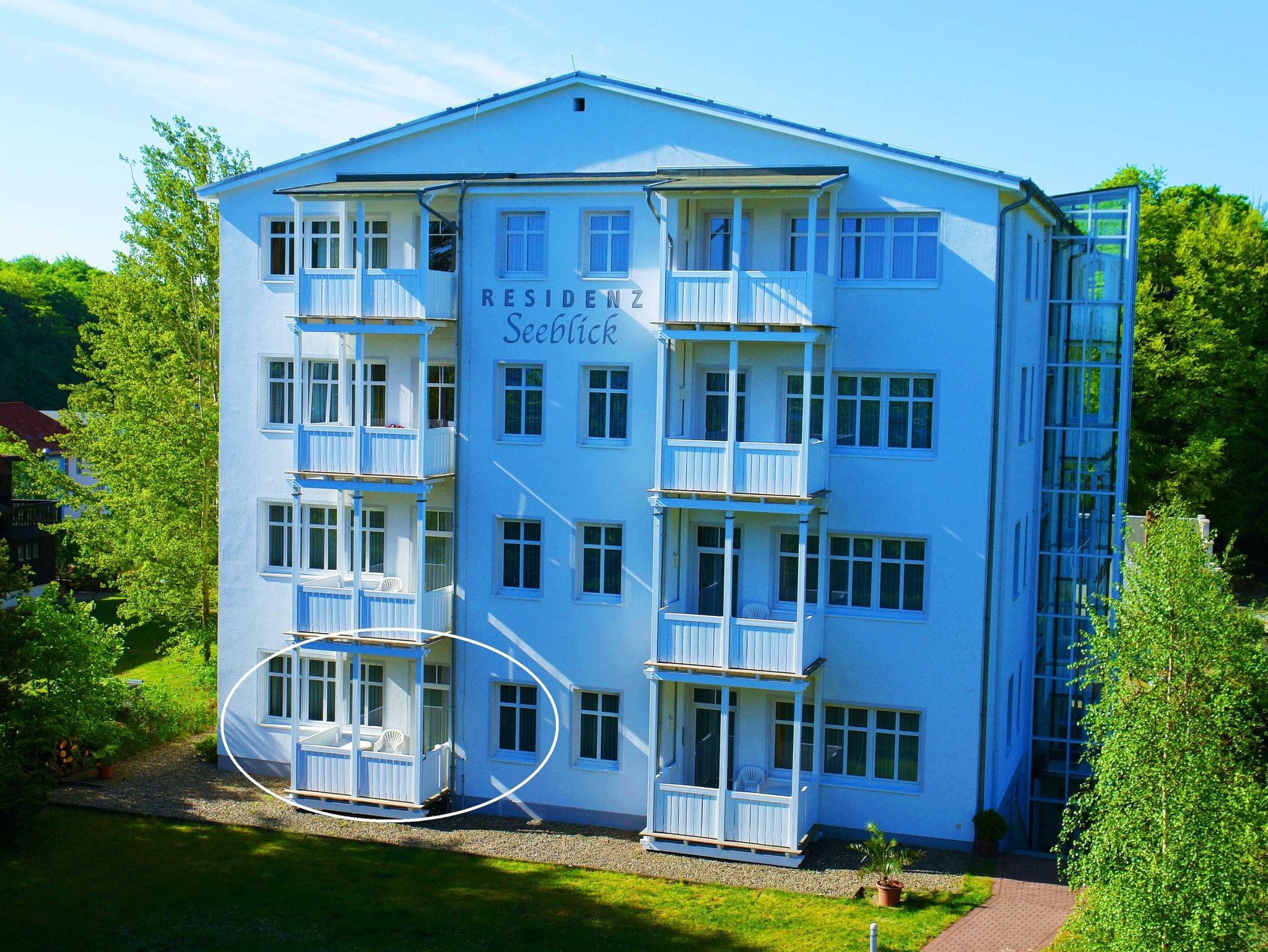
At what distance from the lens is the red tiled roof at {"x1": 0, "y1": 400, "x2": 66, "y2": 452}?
69875 mm

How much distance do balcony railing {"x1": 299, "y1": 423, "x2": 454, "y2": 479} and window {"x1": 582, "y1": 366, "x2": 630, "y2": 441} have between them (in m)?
2.96

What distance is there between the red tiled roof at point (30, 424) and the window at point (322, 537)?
4717cm

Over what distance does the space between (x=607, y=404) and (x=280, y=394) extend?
24.3 feet

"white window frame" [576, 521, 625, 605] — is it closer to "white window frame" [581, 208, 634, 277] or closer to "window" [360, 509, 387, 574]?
"window" [360, 509, 387, 574]

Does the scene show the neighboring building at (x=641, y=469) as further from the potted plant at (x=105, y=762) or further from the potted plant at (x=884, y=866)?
the potted plant at (x=105, y=762)

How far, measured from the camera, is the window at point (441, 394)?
26.0 m

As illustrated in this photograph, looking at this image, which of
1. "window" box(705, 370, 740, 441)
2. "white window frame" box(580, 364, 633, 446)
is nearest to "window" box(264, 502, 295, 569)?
"white window frame" box(580, 364, 633, 446)

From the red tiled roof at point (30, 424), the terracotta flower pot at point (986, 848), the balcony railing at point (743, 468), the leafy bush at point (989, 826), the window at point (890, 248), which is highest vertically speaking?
the window at point (890, 248)

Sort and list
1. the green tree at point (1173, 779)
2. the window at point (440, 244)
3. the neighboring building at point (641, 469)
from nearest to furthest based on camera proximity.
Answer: the green tree at point (1173, 779) < the neighboring building at point (641, 469) < the window at point (440, 244)

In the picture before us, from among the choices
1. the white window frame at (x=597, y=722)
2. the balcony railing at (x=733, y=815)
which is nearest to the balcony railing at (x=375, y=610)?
the white window frame at (x=597, y=722)

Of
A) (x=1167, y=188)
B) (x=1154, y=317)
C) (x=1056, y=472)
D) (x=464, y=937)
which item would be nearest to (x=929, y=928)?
(x=464, y=937)

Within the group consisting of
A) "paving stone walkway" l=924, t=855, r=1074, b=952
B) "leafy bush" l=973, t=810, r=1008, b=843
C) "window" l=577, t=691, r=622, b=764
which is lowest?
"paving stone walkway" l=924, t=855, r=1074, b=952

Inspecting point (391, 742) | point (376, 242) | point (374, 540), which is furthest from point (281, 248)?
point (391, 742)

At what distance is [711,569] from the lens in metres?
24.7
